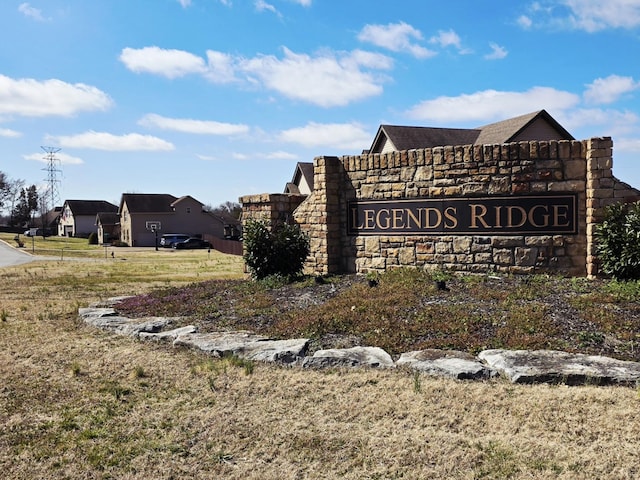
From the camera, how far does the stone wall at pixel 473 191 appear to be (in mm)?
9656

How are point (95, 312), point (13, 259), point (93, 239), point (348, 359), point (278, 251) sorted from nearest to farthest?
point (348, 359) → point (95, 312) → point (278, 251) → point (13, 259) → point (93, 239)

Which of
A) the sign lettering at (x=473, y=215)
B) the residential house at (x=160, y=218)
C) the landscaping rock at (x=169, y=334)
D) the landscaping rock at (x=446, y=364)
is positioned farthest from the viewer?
the residential house at (x=160, y=218)

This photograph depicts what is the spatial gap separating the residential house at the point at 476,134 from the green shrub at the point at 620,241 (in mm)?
20236

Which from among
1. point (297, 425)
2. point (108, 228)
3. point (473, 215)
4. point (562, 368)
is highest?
point (108, 228)

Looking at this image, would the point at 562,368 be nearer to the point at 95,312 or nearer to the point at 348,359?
the point at 348,359

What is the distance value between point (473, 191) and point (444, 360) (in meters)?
5.13

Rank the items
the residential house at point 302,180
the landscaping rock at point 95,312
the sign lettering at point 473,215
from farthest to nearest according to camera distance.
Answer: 1. the residential house at point 302,180
2. the landscaping rock at point 95,312
3. the sign lettering at point 473,215

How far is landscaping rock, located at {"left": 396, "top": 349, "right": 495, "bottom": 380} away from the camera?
552 cm

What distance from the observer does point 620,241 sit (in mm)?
8891

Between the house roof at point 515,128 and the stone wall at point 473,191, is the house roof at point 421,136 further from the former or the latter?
the stone wall at point 473,191

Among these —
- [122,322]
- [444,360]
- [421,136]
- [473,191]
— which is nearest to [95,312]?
[122,322]

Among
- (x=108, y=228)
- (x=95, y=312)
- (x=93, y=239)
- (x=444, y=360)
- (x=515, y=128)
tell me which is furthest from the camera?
(x=108, y=228)

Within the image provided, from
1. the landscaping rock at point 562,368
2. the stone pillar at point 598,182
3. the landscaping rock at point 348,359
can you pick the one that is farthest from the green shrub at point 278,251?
the landscaping rock at point 562,368

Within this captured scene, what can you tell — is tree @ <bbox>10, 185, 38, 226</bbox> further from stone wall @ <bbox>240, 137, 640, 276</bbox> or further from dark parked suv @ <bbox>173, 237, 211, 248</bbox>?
stone wall @ <bbox>240, 137, 640, 276</bbox>
